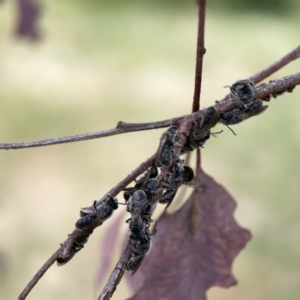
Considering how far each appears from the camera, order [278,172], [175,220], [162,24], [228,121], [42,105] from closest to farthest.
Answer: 1. [228,121]
2. [175,220]
3. [278,172]
4. [42,105]
5. [162,24]

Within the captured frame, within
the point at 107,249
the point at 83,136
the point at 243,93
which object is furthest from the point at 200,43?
the point at 107,249

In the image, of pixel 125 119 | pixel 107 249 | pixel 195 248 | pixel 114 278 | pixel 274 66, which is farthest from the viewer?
pixel 125 119

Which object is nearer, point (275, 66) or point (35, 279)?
point (35, 279)

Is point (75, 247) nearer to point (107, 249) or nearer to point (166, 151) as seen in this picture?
point (166, 151)

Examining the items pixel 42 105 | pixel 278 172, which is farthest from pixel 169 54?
pixel 278 172

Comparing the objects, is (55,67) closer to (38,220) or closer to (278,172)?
(38,220)

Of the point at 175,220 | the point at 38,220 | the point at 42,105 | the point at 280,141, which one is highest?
the point at 42,105

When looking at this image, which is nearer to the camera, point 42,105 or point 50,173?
point 50,173

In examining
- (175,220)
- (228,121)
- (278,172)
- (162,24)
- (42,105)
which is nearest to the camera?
(228,121)
